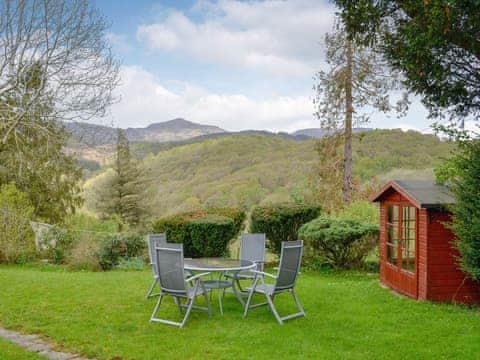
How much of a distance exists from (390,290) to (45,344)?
6.01 metres

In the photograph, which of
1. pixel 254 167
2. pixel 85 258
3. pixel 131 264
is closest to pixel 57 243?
pixel 85 258

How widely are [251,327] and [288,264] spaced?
0.94m

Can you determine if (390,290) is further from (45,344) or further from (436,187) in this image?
(45,344)

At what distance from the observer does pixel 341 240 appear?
11.1m

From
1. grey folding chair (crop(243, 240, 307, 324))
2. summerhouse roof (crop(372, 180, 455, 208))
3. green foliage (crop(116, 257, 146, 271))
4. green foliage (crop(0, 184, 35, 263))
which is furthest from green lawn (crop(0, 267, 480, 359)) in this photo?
Result: green foliage (crop(0, 184, 35, 263))

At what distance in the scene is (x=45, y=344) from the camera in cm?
529

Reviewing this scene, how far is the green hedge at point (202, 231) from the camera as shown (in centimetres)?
1267

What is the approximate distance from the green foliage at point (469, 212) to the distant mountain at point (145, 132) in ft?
37.4

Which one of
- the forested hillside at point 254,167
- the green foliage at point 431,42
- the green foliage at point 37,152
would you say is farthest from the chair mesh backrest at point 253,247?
the forested hillside at point 254,167

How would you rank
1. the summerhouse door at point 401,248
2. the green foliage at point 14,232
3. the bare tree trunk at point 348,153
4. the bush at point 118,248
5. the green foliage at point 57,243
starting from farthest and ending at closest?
the bare tree trunk at point 348,153, the green foliage at point 57,243, the green foliage at point 14,232, the bush at point 118,248, the summerhouse door at point 401,248

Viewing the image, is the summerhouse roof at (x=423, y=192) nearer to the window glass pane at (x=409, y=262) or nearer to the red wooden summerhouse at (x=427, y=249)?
the red wooden summerhouse at (x=427, y=249)

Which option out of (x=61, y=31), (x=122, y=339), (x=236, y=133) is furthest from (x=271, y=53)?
(x=236, y=133)

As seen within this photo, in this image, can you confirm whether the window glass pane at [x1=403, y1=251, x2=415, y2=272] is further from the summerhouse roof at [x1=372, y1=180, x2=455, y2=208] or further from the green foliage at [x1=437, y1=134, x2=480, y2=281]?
the summerhouse roof at [x1=372, y1=180, x2=455, y2=208]

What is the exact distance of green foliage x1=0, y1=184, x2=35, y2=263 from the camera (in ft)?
43.2
